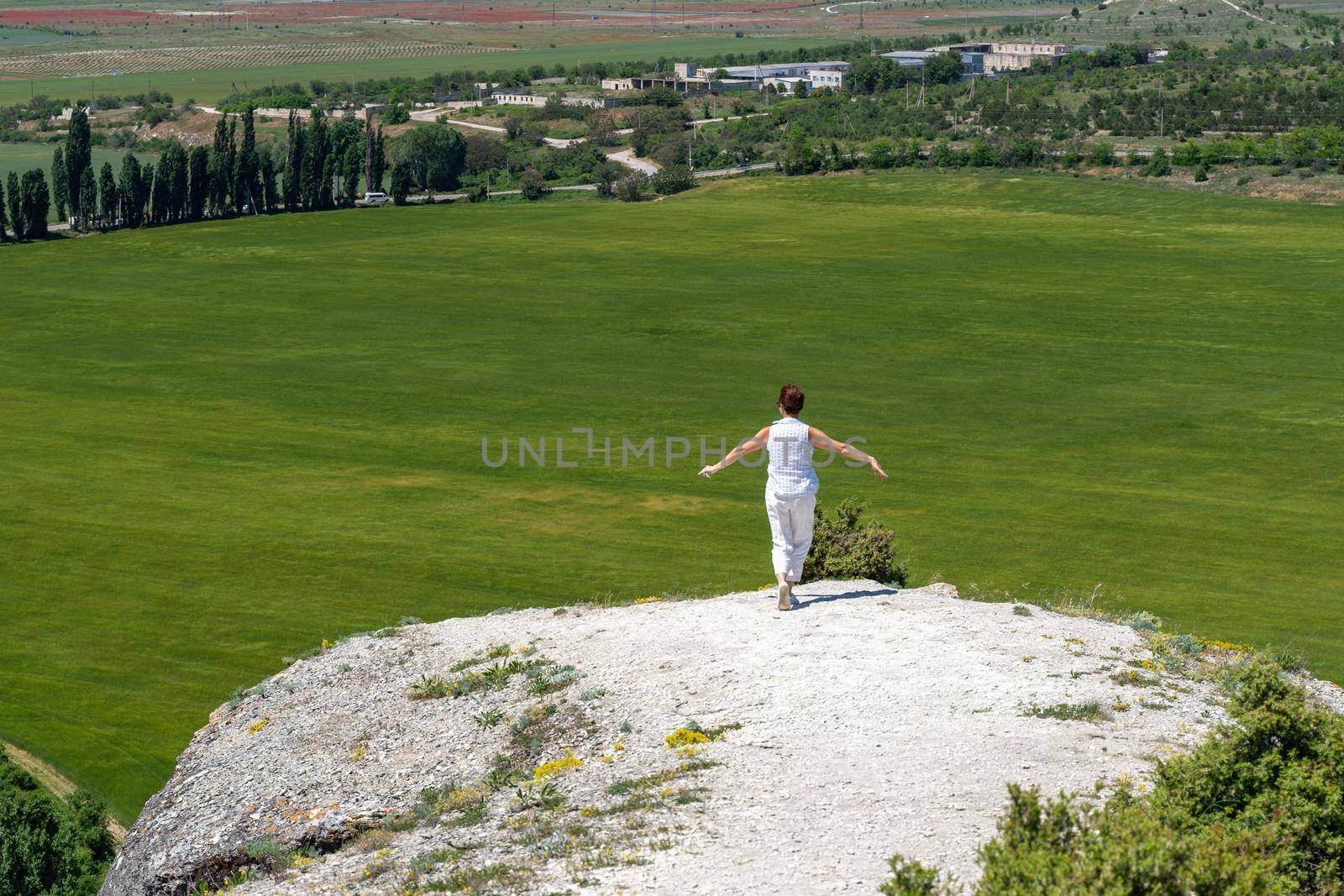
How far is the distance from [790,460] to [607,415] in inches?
1790

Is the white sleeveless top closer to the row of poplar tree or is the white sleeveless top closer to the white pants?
the white pants

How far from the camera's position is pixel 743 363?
75.4 m

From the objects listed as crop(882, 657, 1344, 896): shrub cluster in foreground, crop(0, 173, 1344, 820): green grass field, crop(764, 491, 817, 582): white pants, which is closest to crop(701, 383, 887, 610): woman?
crop(764, 491, 817, 582): white pants

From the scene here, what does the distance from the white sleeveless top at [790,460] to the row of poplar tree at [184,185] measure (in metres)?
113

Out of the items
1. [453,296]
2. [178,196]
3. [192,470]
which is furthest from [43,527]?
[178,196]

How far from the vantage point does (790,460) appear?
66.3 feet

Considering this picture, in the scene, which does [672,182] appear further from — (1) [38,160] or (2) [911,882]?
(2) [911,882]

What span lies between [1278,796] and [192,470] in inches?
1862

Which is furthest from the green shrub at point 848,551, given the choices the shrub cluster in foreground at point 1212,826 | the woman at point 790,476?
the shrub cluster in foreground at point 1212,826

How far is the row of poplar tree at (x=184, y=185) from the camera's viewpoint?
122938mm

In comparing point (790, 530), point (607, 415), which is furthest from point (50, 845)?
point (607, 415)

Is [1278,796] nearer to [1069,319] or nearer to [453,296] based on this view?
[1069,319]

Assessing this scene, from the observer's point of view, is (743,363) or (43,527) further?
(743,363)

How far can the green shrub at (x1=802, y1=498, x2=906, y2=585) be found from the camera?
975 inches
